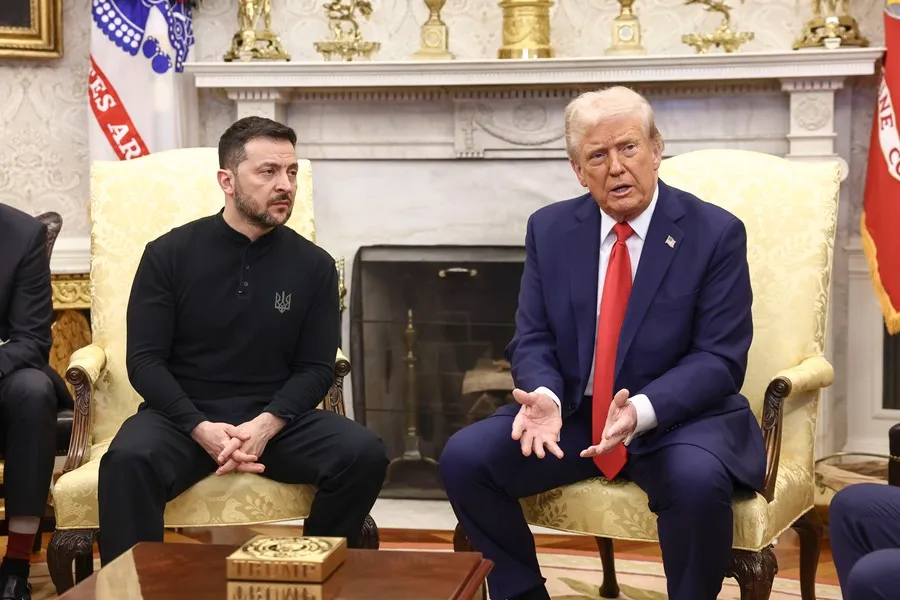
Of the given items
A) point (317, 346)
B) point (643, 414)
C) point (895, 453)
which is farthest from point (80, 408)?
point (895, 453)

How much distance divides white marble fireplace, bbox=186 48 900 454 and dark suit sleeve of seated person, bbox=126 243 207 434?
5.28 ft

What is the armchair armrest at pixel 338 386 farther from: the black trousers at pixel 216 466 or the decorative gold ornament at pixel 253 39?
the decorative gold ornament at pixel 253 39

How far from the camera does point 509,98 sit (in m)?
4.47

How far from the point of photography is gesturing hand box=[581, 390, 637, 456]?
254 cm

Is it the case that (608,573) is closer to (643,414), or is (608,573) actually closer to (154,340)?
(643,414)

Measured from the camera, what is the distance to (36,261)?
3.36 meters

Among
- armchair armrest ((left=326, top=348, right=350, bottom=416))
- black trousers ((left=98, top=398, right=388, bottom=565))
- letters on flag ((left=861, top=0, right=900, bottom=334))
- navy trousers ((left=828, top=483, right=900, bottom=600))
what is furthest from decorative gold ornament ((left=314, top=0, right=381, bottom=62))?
navy trousers ((left=828, top=483, right=900, bottom=600))

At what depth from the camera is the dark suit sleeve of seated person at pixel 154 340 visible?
287cm

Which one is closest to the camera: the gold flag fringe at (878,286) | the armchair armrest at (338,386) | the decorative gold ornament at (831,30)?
the armchair armrest at (338,386)

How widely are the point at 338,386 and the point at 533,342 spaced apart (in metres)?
0.58

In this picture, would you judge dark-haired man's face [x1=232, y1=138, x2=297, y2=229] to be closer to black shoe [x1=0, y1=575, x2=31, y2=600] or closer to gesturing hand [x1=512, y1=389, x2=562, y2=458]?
gesturing hand [x1=512, y1=389, x2=562, y2=458]

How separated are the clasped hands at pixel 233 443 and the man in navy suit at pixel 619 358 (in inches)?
17.2

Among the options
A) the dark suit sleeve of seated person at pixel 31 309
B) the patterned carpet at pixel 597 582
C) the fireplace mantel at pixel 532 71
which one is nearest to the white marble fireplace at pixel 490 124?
the fireplace mantel at pixel 532 71

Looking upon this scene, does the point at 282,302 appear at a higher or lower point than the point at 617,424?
higher
